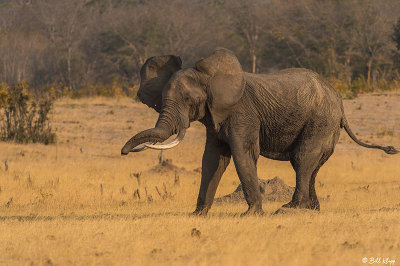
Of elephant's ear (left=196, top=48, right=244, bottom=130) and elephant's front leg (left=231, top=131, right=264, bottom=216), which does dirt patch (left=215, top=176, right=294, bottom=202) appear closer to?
elephant's front leg (left=231, top=131, right=264, bottom=216)

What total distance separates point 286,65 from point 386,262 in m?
44.5

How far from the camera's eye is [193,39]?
54938 millimetres

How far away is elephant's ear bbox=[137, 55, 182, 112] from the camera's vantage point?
10875mm

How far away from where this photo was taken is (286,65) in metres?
51.7

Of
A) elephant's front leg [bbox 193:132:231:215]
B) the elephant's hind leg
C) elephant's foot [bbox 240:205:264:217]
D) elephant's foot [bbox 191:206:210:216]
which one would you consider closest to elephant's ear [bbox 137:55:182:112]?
elephant's front leg [bbox 193:132:231:215]

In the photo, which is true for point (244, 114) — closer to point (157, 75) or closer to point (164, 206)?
point (157, 75)

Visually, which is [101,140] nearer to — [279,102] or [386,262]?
[279,102]

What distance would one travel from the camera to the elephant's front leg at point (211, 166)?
440 inches

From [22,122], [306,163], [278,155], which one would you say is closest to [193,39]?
[22,122]

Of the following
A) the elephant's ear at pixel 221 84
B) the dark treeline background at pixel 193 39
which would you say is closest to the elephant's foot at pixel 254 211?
the elephant's ear at pixel 221 84

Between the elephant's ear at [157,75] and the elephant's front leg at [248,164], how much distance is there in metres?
1.20

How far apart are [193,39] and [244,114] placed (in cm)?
4466

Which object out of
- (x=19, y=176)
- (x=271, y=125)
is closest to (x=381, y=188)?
(x=271, y=125)

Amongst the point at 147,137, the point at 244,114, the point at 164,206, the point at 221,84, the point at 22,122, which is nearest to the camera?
the point at 147,137
